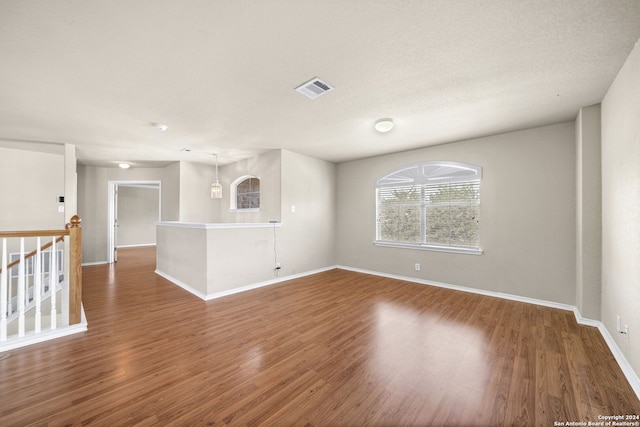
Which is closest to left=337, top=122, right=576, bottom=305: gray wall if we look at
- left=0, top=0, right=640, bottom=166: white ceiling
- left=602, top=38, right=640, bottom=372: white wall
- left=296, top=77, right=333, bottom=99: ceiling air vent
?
left=0, top=0, right=640, bottom=166: white ceiling

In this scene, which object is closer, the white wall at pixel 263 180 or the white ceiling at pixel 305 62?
the white ceiling at pixel 305 62

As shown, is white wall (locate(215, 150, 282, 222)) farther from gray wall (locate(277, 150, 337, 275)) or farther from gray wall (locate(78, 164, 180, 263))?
gray wall (locate(78, 164, 180, 263))

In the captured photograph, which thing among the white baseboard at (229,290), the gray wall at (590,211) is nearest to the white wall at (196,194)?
the white baseboard at (229,290)

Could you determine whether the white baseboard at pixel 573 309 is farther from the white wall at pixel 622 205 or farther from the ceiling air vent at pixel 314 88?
the ceiling air vent at pixel 314 88

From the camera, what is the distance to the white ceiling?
1.54 meters

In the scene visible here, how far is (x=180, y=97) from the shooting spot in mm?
2668

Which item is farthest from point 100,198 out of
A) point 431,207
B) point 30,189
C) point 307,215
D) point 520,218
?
point 520,218

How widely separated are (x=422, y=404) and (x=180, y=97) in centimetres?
350

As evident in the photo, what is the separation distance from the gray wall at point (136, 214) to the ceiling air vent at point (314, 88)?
9.96m

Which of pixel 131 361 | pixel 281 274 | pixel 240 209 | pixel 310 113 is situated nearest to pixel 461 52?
pixel 310 113

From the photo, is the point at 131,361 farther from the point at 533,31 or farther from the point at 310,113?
the point at 533,31

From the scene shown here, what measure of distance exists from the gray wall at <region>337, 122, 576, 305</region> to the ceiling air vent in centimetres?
277

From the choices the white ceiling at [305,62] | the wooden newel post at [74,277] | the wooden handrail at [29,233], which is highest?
the white ceiling at [305,62]

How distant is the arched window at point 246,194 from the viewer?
18.7 feet
